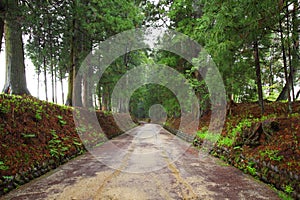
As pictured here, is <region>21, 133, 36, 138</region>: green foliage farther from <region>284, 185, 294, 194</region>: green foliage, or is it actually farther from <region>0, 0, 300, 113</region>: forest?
<region>284, 185, 294, 194</region>: green foliage

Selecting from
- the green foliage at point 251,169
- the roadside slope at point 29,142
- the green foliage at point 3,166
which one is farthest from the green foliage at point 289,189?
the green foliage at point 3,166

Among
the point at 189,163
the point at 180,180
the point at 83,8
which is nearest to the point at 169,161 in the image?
the point at 189,163

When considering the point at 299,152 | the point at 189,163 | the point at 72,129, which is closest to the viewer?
the point at 299,152

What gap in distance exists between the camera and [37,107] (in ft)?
22.1

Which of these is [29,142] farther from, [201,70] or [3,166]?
[201,70]

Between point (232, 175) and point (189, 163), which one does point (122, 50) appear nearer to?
point (189, 163)

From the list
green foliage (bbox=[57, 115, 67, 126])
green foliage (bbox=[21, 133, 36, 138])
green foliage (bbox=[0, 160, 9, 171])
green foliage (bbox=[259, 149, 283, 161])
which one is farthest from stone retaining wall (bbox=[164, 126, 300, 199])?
green foliage (bbox=[57, 115, 67, 126])

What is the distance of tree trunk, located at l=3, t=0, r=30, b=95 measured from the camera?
798 centimetres

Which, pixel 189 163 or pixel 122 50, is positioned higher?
pixel 122 50

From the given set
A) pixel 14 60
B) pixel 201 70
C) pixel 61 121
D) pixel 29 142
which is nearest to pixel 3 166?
pixel 29 142

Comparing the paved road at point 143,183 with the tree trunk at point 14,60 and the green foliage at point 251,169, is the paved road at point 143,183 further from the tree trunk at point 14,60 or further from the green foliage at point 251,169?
the tree trunk at point 14,60

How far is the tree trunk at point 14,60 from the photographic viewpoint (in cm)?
798

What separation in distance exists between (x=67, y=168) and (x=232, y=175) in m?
4.75

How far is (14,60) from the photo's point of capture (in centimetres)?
826
